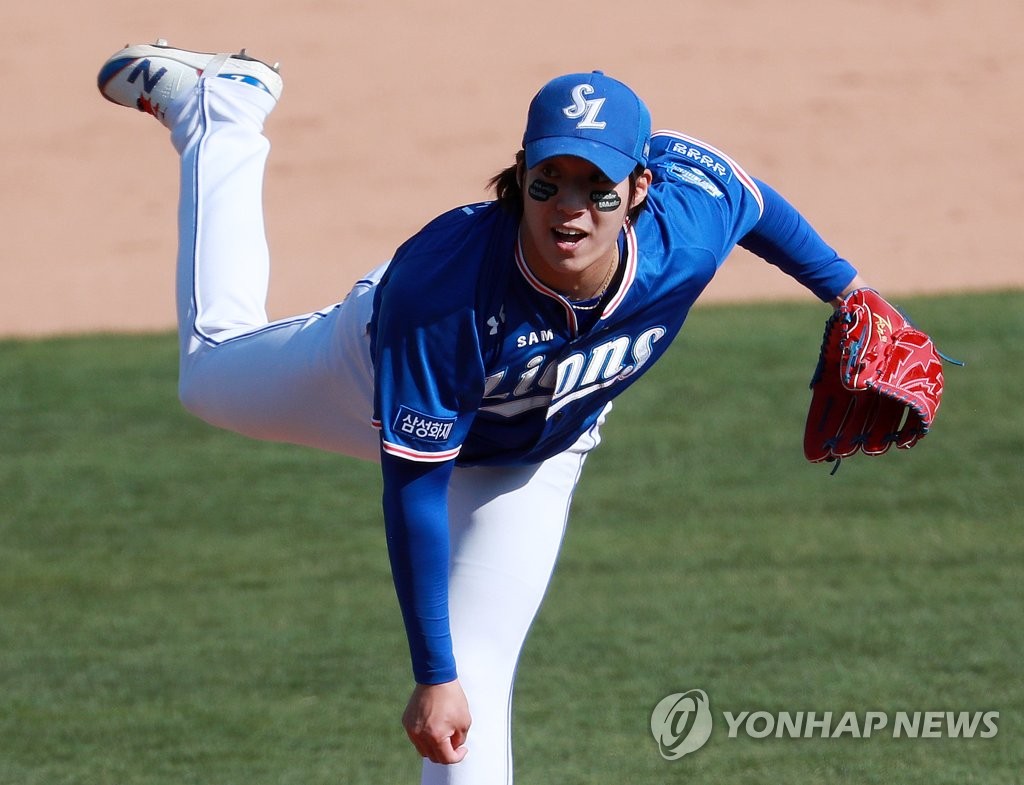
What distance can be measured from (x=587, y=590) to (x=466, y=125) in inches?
291

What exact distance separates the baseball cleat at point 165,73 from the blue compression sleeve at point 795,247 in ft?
A: 4.97

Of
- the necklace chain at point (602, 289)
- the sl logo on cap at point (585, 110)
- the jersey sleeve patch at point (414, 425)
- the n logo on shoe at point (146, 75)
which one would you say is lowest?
the jersey sleeve patch at point (414, 425)

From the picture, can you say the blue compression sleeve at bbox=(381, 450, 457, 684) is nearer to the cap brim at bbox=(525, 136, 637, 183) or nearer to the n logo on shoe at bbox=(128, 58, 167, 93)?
the cap brim at bbox=(525, 136, 637, 183)

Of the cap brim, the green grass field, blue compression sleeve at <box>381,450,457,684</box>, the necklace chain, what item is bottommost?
the green grass field

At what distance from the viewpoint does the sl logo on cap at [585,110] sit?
3.01 meters

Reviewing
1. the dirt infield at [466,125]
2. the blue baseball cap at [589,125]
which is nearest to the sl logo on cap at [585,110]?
the blue baseball cap at [589,125]

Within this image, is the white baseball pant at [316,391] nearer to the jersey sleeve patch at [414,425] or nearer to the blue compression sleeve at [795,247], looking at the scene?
the jersey sleeve patch at [414,425]

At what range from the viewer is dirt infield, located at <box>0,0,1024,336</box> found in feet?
34.5

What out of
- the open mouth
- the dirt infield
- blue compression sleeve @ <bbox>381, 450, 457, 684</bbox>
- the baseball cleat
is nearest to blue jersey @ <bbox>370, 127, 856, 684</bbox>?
blue compression sleeve @ <bbox>381, 450, 457, 684</bbox>

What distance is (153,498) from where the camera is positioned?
264 inches

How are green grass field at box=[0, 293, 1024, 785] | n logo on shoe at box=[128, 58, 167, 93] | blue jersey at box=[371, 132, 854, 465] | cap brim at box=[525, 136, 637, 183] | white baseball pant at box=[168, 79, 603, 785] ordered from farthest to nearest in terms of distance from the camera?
n logo on shoe at box=[128, 58, 167, 93], green grass field at box=[0, 293, 1024, 785], white baseball pant at box=[168, 79, 603, 785], blue jersey at box=[371, 132, 854, 465], cap brim at box=[525, 136, 637, 183]

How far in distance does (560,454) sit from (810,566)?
7.47ft

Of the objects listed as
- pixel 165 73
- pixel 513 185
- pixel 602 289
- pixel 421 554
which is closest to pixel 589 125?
pixel 513 185

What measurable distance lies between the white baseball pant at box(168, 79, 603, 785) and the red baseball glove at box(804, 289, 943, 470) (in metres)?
0.60
